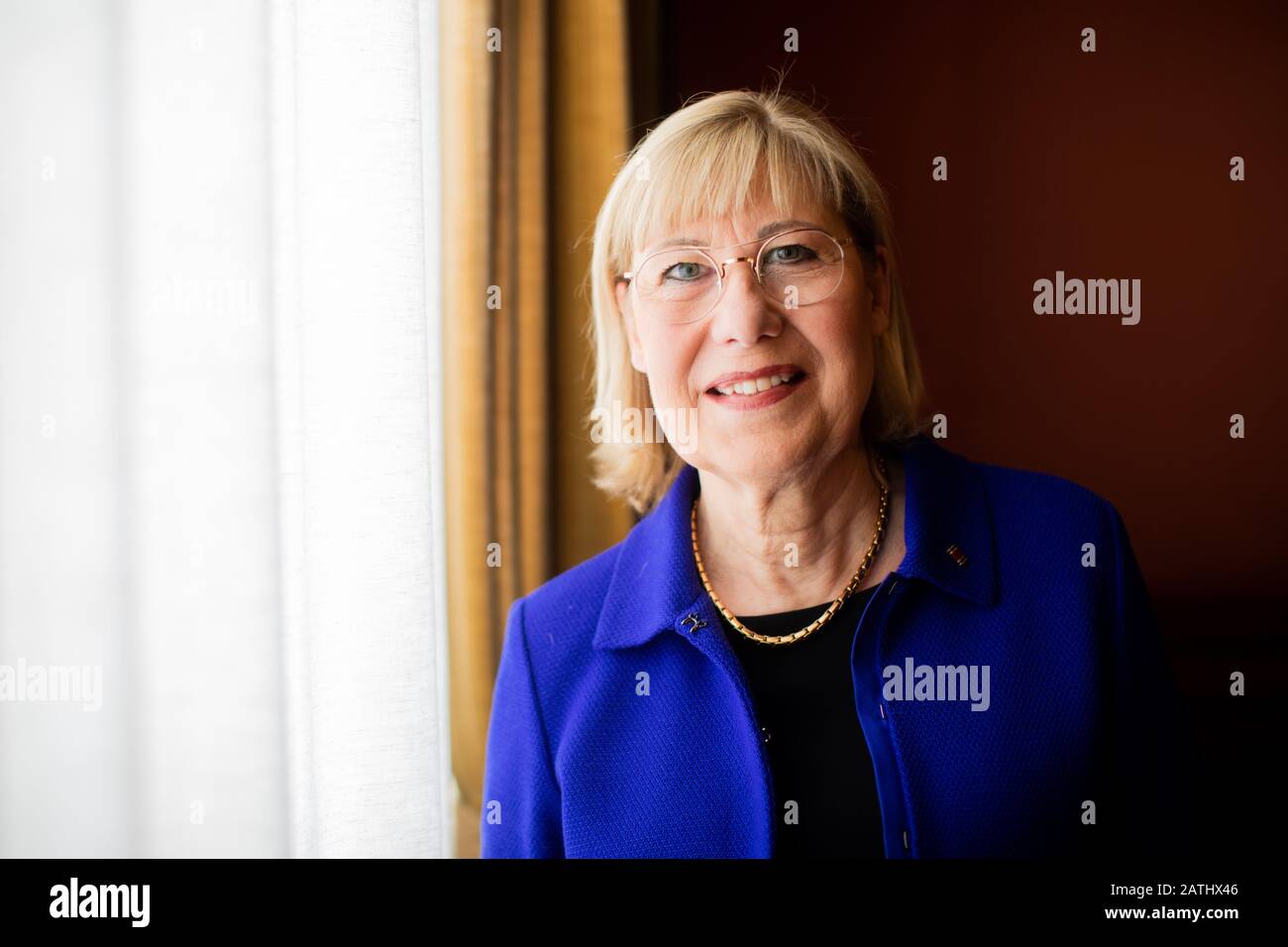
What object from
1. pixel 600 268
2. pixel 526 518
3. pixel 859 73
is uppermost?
pixel 859 73

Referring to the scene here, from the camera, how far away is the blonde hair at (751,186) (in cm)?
105

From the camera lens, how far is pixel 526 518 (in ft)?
4.83

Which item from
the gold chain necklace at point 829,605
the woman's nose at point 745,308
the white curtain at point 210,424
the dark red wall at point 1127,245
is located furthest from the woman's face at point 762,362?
the white curtain at point 210,424

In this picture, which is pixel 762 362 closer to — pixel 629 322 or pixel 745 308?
pixel 745 308

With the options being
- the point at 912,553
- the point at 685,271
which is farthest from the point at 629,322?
the point at 912,553

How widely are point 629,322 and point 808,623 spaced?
43 centimetres

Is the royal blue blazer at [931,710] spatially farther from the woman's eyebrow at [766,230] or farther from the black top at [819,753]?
the woman's eyebrow at [766,230]

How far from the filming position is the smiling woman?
3.37 feet

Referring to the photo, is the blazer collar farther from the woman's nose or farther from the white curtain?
the white curtain

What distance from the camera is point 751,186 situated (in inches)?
41.0

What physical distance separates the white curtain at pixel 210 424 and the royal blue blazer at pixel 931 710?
343mm
